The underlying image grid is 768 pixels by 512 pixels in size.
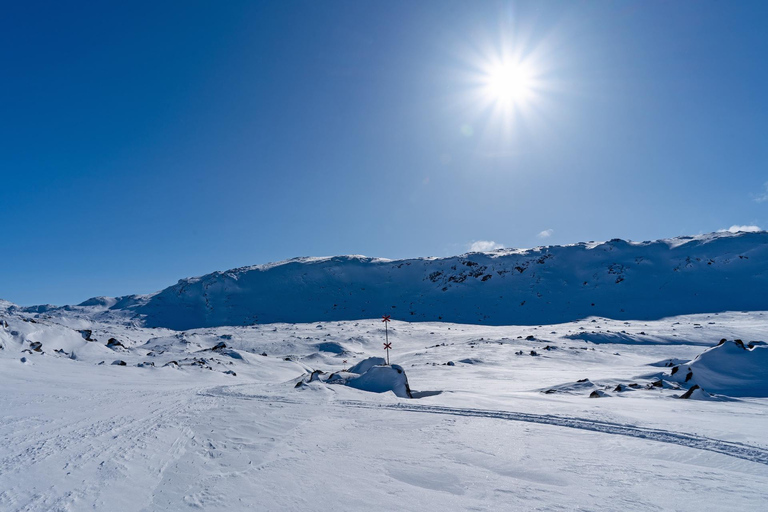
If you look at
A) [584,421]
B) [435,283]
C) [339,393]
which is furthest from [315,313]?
[584,421]

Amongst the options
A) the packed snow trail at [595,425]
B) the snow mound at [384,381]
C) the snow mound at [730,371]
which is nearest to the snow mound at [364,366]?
the snow mound at [384,381]

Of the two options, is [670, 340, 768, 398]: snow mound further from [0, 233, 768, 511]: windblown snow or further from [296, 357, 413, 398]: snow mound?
[296, 357, 413, 398]: snow mound

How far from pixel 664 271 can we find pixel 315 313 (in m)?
79.5

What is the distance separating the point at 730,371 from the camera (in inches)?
629

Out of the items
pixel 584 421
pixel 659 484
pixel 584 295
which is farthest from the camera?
pixel 584 295

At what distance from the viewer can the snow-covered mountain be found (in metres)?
74.3

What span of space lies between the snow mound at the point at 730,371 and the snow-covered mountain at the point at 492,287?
56501 millimetres

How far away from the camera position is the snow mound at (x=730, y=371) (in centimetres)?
1493

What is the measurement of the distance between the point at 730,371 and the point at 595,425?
37.9ft

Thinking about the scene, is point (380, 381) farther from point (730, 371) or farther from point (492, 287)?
point (492, 287)

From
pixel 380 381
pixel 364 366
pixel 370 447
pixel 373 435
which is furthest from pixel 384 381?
pixel 370 447

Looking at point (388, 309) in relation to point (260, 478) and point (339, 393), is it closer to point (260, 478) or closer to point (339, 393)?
point (339, 393)

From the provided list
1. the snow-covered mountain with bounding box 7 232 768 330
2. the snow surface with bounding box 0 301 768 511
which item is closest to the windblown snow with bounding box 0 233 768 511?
the snow surface with bounding box 0 301 768 511

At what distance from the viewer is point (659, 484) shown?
6.04 m
